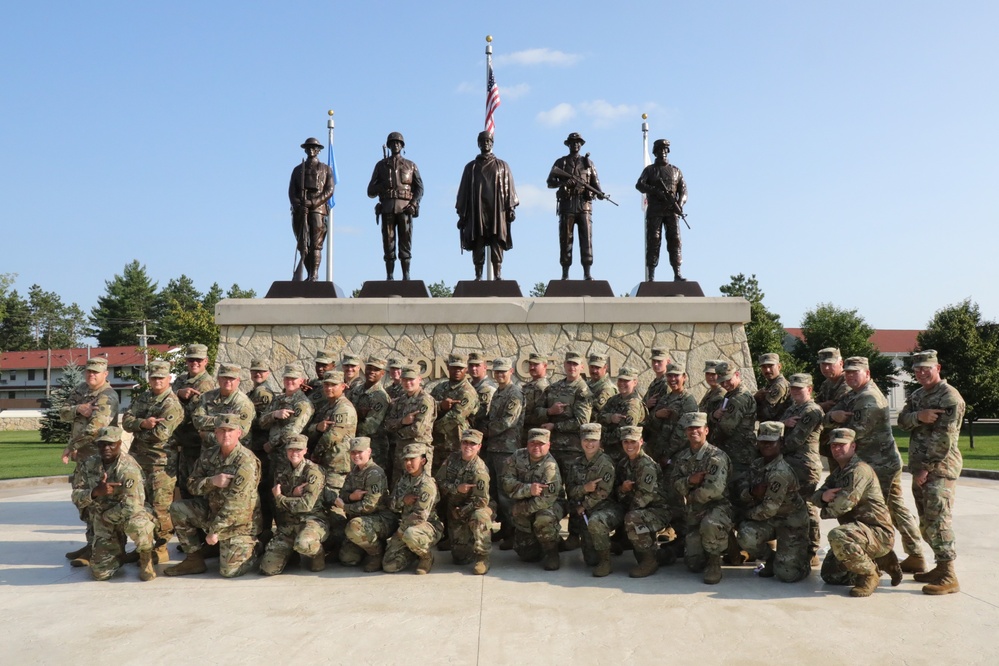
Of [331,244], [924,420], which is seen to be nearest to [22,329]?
[331,244]

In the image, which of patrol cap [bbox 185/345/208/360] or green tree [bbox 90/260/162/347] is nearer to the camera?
patrol cap [bbox 185/345/208/360]

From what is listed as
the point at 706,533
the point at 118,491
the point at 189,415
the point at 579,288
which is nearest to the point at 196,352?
the point at 189,415

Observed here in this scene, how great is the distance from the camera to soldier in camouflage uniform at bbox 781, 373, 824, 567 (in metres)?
5.99

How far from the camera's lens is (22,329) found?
7262 cm

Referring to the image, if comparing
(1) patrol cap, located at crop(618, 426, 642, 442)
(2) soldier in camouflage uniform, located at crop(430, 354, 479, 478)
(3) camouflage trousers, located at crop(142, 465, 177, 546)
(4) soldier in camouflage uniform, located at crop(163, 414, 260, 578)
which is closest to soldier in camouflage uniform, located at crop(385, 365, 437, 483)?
(2) soldier in camouflage uniform, located at crop(430, 354, 479, 478)

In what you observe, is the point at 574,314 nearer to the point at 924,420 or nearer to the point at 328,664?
the point at 924,420

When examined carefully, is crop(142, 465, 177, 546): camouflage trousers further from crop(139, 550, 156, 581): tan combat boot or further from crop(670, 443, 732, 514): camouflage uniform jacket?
crop(670, 443, 732, 514): camouflage uniform jacket

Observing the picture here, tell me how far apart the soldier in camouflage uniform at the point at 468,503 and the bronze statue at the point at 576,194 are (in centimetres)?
480

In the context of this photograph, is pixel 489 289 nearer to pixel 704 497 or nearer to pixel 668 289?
pixel 668 289

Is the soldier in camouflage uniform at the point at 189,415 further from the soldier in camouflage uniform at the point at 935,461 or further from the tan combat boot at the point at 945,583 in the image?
the tan combat boot at the point at 945,583

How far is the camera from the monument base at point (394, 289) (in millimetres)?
10281

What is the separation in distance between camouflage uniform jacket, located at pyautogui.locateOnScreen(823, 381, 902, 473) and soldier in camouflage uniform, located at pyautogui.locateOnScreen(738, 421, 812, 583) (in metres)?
0.62

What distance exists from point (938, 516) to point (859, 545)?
71 cm

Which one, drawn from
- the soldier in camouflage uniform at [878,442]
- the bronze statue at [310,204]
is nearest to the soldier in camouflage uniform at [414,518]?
the soldier in camouflage uniform at [878,442]
